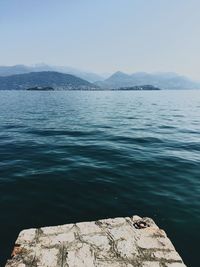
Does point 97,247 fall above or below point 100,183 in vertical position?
above

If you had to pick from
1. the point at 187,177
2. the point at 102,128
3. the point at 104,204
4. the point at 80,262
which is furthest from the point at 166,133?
the point at 80,262

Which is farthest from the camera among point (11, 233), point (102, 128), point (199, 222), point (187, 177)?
point (102, 128)

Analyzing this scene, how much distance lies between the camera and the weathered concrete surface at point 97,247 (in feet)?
21.0

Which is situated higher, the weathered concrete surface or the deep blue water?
the weathered concrete surface

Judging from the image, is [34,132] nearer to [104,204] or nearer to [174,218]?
[104,204]

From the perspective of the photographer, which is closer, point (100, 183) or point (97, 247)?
point (97, 247)

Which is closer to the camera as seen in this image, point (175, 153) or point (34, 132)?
point (175, 153)

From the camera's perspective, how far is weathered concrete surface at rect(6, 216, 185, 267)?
6.39m

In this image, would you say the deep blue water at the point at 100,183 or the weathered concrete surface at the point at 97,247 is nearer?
the weathered concrete surface at the point at 97,247

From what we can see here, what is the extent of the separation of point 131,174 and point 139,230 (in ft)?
24.1

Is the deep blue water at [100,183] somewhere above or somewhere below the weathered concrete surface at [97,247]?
below

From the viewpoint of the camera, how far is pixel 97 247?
22.7 ft

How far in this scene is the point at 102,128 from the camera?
31.2m

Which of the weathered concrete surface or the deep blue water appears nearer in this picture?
the weathered concrete surface
